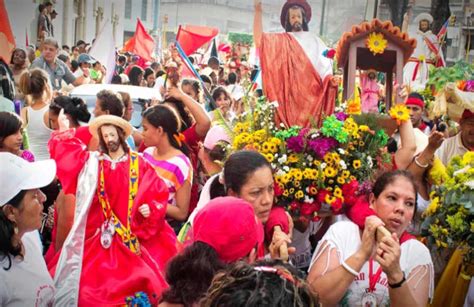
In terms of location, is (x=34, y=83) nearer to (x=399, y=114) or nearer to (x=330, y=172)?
(x=330, y=172)

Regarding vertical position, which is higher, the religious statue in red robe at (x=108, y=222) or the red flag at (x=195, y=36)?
the red flag at (x=195, y=36)

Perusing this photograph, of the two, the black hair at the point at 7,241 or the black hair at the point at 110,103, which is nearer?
the black hair at the point at 7,241

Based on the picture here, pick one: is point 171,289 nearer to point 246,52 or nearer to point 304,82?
point 304,82

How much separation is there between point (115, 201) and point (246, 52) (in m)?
8.57

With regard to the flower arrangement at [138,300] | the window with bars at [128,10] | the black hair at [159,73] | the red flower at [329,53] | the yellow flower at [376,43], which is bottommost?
the flower arrangement at [138,300]

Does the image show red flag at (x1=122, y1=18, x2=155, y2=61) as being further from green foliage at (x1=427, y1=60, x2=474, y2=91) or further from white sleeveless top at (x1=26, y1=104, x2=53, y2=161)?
green foliage at (x1=427, y1=60, x2=474, y2=91)

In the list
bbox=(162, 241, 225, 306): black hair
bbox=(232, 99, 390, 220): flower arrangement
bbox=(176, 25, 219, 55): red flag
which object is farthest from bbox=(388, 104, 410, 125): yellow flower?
bbox=(176, 25, 219, 55): red flag

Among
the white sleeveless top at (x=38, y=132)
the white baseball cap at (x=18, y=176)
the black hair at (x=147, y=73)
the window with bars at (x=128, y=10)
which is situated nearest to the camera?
the white baseball cap at (x=18, y=176)

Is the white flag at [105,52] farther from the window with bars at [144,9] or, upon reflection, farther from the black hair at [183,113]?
the black hair at [183,113]

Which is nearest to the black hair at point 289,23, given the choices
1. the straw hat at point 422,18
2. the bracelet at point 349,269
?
the bracelet at point 349,269

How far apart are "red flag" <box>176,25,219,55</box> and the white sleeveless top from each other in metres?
4.12

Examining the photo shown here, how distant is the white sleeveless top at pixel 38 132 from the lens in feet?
15.7

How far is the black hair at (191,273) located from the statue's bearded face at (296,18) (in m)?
2.51

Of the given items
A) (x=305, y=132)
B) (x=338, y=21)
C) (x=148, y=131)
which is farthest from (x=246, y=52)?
(x=305, y=132)
